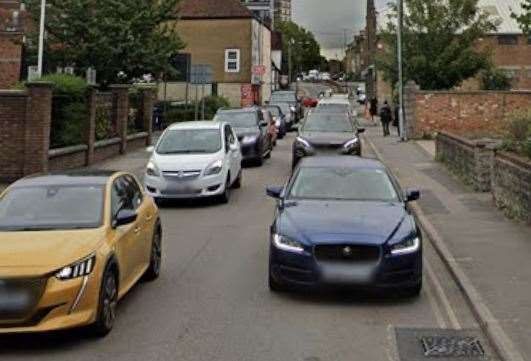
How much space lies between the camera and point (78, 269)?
268 inches

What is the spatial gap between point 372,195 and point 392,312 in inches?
77.9

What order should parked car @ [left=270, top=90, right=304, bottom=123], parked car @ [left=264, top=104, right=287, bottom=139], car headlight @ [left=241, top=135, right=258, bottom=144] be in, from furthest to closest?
parked car @ [left=270, top=90, right=304, bottom=123] < parked car @ [left=264, top=104, right=287, bottom=139] < car headlight @ [left=241, top=135, right=258, bottom=144]

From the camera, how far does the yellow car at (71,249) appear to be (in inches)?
258

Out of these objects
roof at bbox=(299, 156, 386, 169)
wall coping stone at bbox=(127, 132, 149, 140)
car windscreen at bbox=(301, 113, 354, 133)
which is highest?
car windscreen at bbox=(301, 113, 354, 133)

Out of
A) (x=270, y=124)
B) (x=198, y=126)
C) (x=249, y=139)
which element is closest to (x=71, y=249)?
(x=198, y=126)

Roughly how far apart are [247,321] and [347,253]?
126 cm

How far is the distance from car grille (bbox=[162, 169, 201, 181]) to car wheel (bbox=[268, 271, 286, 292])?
721cm

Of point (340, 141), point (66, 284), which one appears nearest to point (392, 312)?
point (66, 284)

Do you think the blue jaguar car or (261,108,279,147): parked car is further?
(261,108,279,147): parked car

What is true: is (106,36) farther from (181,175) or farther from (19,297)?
(19,297)

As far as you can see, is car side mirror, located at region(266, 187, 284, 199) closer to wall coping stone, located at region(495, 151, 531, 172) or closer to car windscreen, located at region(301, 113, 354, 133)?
wall coping stone, located at region(495, 151, 531, 172)

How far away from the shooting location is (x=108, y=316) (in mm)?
7320

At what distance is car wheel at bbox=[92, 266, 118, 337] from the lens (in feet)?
23.2

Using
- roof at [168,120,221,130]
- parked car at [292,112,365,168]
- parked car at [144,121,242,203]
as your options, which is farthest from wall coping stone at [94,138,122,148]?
parked car at [144,121,242,203]
